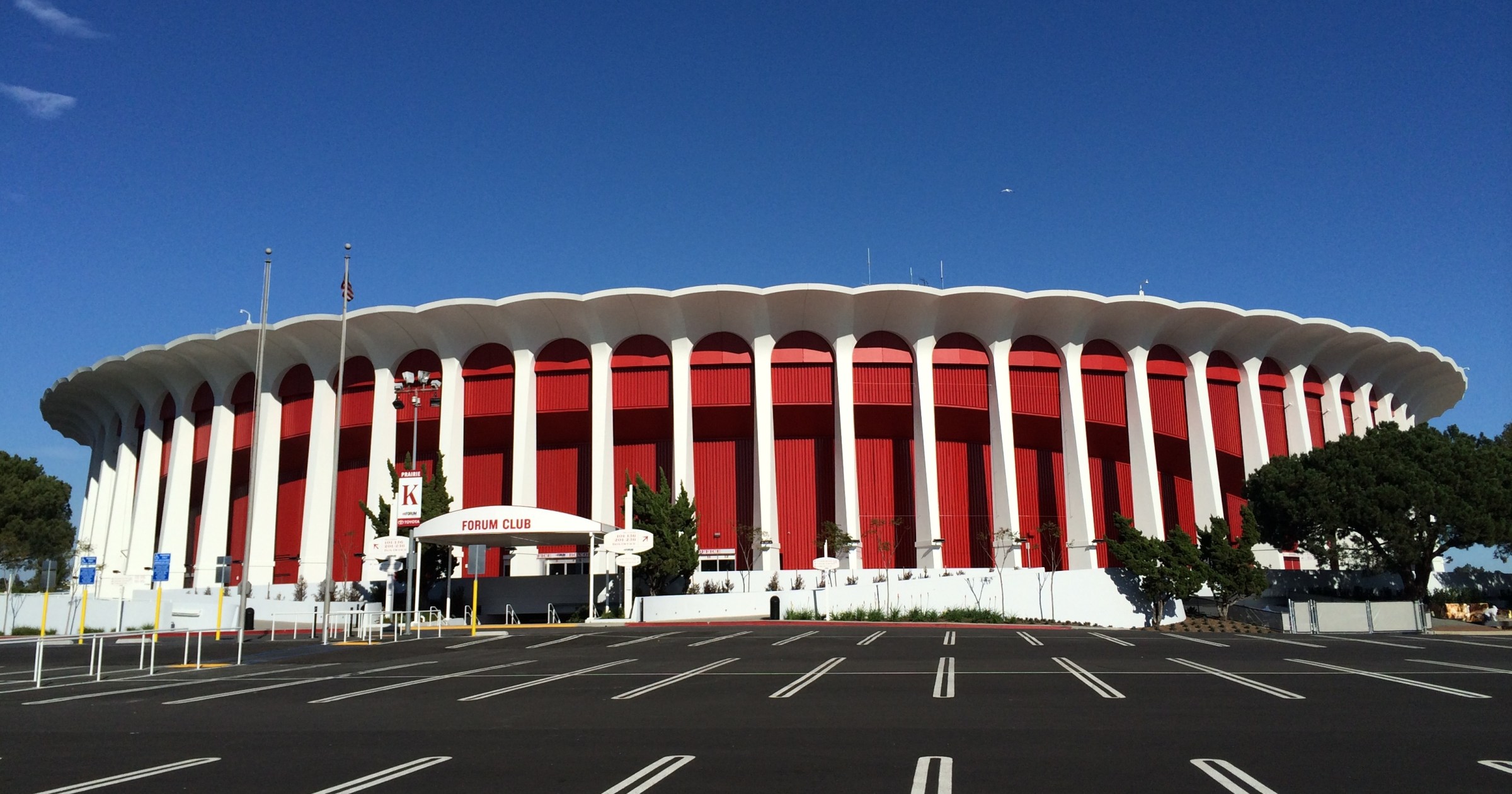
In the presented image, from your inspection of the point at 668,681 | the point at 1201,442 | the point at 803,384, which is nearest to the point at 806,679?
the point at 668,681

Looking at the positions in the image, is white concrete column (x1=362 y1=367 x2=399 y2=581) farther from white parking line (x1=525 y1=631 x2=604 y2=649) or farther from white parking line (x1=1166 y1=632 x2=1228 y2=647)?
white parking line (x1=1166 y1=632 x2=1228 y2=647)

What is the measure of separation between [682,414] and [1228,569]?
2502cm

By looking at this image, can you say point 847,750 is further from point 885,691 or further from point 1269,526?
point 1269,526

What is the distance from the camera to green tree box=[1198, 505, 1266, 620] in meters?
40.2

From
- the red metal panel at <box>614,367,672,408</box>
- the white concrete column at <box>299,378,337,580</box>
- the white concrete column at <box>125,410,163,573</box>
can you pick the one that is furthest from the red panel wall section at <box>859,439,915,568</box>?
the white concrete column at <box>125,410,163,573</box>

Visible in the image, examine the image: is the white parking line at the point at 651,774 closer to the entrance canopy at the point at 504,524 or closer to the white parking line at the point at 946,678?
the white parking line at the point at 946,678

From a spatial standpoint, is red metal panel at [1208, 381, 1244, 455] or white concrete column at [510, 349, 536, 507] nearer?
white concrete column at [510, 349, 536, 507]

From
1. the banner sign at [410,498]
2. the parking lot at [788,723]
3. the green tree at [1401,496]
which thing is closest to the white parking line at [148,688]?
the parking lot at [788,723]

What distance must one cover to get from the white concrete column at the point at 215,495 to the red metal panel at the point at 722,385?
1040 inches

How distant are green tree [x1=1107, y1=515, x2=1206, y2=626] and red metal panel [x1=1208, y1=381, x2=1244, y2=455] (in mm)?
15064

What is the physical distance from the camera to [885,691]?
42.6 feet

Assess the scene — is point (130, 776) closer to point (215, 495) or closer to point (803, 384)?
point (803, 384)

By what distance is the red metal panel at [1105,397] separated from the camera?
173 ft

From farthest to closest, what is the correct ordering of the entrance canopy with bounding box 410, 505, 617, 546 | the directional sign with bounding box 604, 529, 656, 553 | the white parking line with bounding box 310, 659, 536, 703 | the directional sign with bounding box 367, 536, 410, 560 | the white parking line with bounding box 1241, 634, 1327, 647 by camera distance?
the entrance canopy with bounding box 410, 505, 617, 546 → the directional sign with bounding box 604, 529, 656, 553 → the directional sign with bounding box 367, 536, 410, 560 → the white parking line with bounding box 1241, 634, 1327, 647 → the white parking line with bounding box 310, 659, 536, 703
